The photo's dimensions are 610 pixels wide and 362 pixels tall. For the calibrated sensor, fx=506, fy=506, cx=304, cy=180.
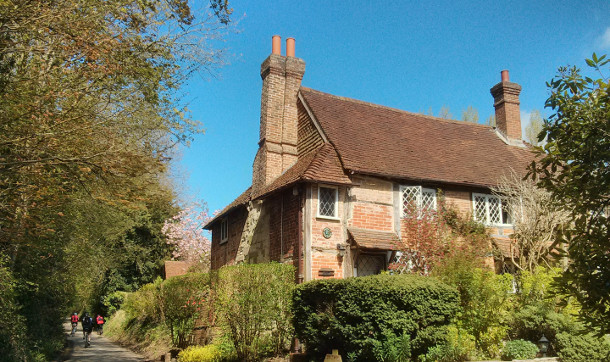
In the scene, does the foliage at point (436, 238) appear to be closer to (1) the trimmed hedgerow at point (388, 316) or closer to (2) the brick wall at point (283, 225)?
(2) the brick wall at point (283, 225)

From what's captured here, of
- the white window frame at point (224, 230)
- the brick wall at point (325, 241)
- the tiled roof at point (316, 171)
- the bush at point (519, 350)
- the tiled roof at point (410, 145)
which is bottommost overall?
the bush at point (519, 350)

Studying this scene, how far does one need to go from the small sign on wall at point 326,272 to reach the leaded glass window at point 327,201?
1661mm

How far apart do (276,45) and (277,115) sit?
2.66 meters

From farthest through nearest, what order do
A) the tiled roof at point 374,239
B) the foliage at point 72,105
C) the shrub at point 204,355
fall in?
the tiled roof at point 374,239
the shrub at point 204,355
the foliage at point 72,105

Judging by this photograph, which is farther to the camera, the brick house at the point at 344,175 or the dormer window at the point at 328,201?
the dormer window at the point at 328,201

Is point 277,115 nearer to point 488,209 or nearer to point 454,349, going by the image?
point 488,209

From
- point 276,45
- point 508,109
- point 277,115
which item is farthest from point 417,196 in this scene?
point 508,109

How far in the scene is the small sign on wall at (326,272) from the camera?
A: 14.3 meters

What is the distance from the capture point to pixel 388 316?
9.19 m

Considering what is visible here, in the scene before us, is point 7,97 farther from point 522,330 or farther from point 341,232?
point 522,330

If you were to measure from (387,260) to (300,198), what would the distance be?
3.20 meters

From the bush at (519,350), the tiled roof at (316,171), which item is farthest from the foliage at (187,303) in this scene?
the bush at (519,350)

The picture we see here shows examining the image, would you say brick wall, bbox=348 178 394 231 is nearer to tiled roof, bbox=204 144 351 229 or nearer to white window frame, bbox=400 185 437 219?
white window frame, bbox=400 185 437 219

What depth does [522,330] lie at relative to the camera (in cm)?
1166
